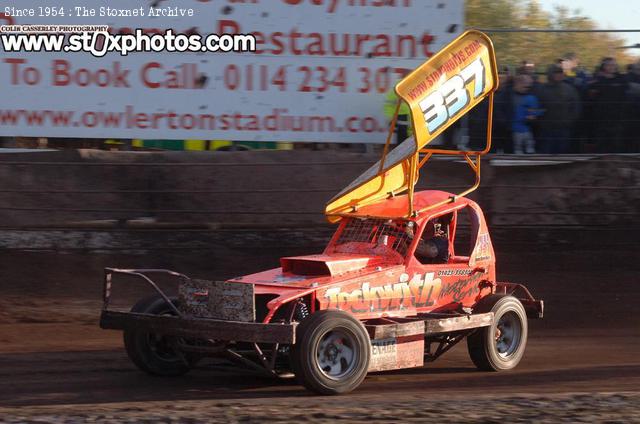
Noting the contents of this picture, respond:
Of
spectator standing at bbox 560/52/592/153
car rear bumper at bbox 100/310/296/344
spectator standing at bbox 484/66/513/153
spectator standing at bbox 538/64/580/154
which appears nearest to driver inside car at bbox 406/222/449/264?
car rear bumper at bbox 100/310/296/344

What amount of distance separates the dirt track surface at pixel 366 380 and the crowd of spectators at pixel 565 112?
54.8 inches

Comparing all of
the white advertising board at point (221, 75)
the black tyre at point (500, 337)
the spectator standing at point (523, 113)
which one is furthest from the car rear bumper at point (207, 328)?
the spectator standing at point (523, 113)

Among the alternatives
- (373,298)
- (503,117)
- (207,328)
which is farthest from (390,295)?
(503,117)

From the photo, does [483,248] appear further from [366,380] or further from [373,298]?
[366,380]

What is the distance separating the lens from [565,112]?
12.8m

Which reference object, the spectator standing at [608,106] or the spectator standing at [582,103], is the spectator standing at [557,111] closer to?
the spectator standing at [582,103]

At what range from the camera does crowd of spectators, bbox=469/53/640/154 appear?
41.8 ft

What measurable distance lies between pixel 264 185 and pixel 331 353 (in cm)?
583

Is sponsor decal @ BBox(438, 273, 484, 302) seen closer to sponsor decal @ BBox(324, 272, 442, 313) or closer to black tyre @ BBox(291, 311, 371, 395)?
sponsor decal @ BBox(324, 272, 442, 313)

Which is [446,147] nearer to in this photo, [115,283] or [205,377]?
[115,283]

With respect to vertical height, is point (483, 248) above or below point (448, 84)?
below

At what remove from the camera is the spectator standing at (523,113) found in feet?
41.8

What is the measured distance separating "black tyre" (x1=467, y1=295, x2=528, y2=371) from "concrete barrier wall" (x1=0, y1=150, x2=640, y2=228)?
4100 mm

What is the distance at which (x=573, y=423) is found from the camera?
6.15 meters
